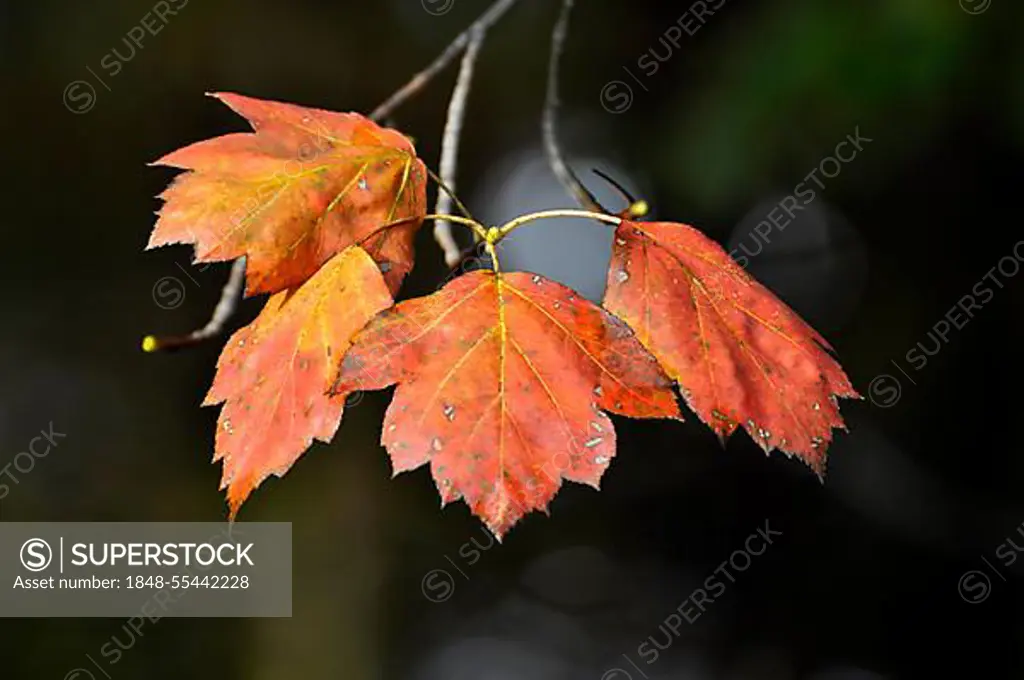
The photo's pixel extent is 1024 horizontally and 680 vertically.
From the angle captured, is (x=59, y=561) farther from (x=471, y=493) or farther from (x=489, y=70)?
(x=471, y=493)
